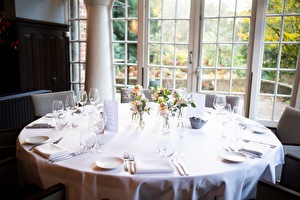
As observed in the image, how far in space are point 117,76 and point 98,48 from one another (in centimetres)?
55

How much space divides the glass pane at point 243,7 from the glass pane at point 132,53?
1.57 metres

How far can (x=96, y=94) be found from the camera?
2.44m

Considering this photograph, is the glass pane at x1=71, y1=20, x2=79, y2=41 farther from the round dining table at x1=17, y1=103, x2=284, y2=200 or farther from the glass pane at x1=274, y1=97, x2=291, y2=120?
the glass pane at x1=274, y1=97, x2=291, y2=120

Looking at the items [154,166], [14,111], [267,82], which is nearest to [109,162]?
[154,166]

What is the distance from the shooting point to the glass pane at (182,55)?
3941mm

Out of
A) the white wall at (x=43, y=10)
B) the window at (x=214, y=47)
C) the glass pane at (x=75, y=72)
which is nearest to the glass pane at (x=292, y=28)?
the window at (x=214, y=47)

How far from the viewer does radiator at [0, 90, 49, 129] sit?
3.35 meters

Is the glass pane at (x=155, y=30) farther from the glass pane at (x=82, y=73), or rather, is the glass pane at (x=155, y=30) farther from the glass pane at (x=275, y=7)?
the glass pane at (x=275, y=7)

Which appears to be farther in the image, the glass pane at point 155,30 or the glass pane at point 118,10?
the glass pane at point 118,10

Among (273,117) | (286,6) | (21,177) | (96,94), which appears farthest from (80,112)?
(286,6)

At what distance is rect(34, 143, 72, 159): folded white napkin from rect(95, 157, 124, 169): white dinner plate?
249 millimetres

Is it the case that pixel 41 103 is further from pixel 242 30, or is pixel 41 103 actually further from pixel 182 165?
pixel 242 30

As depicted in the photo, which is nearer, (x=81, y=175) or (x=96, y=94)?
(x=81, y=175)

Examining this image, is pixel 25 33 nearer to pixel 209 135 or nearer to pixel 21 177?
pixel 21 177
